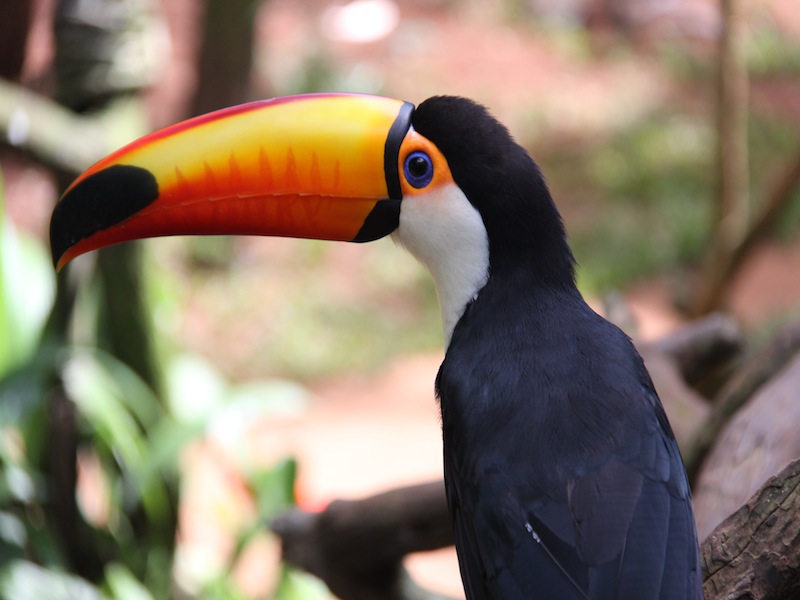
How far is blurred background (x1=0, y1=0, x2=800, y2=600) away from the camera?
3.45 meters

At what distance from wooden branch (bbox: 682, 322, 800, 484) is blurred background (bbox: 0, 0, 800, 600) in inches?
19.1

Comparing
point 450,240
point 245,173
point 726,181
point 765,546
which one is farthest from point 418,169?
point 726,181

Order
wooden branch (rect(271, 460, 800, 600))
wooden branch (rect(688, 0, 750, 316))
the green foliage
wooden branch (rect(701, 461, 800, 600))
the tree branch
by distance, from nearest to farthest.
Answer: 1. wooden branch (rect(701, 461, 800, 600))
2. wooden branch (rect(271, 460, 800, 600))
3. the tree branch
4. wooden branch (rect(688, 0, 750, 316))
5. the green foliage

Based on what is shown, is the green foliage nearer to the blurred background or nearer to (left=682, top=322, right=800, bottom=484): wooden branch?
the blurred background

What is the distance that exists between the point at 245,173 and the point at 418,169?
0.38 metres

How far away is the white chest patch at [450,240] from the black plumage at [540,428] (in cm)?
3

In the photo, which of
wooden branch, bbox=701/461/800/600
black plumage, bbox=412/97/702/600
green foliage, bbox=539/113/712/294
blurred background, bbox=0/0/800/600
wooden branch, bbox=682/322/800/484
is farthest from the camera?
green foliage, bbox=539/113/712/294

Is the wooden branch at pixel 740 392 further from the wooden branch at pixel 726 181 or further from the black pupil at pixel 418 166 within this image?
the wooden branch at pixel 726 181

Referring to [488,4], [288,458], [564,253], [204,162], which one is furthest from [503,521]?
[488,4]

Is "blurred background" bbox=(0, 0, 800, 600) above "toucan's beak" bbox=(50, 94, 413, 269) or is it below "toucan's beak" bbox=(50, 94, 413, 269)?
above

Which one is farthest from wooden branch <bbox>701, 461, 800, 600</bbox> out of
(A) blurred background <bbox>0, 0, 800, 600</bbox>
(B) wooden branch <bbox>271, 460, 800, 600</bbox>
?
(A) blurred background <bbox>0, 0, 800, 600</bbox>

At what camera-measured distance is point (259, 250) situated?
6895mm

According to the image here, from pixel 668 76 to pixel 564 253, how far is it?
7.19 metres

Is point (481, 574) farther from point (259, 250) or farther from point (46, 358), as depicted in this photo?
point (259, 250)
